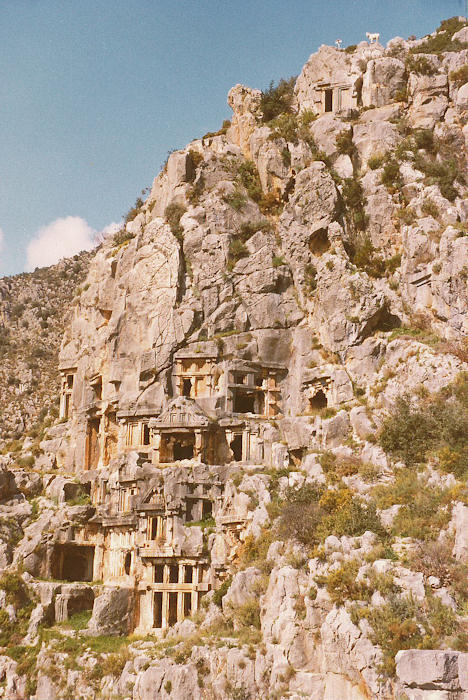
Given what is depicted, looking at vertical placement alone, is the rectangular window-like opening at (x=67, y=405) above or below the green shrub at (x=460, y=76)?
below

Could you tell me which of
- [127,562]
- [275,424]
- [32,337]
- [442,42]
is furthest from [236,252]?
[32,337]

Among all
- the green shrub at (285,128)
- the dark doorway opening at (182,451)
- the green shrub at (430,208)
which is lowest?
the dark doorway opening at (182,451)

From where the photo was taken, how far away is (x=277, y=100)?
225 feet

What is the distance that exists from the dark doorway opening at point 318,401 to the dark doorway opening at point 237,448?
5397mm

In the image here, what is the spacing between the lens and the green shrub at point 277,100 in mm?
67625

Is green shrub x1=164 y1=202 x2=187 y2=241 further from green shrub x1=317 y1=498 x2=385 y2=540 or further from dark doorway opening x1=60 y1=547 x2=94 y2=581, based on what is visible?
green shrub x1=317 y1=498 x2=385 y2=540

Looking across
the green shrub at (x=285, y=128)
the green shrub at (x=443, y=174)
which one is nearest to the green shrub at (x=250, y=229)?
the green shrub at (x=285, y=128)

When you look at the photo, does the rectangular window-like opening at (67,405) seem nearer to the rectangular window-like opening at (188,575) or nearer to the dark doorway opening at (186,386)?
the dark doorway opening at (186,386)

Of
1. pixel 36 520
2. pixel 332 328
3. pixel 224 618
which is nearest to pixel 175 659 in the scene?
pixel 224 618

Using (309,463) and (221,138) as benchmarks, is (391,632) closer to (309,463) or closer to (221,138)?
(309,463)

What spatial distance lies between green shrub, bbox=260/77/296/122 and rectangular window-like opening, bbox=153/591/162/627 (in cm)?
4222

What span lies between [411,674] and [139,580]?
22.8 meters

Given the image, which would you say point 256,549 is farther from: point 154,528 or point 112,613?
point 112,613

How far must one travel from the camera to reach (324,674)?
28875mm
